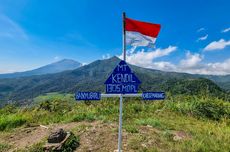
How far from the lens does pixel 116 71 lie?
5.40 m

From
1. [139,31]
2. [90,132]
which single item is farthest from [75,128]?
[139,31]

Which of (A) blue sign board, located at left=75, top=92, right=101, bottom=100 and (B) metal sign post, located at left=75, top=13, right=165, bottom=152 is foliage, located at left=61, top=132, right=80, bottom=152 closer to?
(B) metal sign post, located at left=75, top=13, right=165, bottom=152

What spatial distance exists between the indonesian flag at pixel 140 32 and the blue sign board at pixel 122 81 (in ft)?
1.89

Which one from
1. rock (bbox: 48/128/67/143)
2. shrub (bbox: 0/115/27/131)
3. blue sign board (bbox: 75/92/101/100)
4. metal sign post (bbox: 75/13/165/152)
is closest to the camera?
blue sign board (bbox: 75/92/101/100)

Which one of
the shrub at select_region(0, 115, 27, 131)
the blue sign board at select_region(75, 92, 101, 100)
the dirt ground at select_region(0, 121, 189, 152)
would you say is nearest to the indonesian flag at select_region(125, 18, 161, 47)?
the blue sign board at select_region(75, 92, 101, 100)

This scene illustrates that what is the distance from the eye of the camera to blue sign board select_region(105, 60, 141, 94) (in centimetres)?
536

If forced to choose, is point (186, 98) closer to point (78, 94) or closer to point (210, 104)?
point (210, 104)

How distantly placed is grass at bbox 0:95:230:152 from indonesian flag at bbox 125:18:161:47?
7.64 ft

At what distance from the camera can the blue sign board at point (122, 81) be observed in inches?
211

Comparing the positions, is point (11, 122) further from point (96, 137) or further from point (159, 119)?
point (159, 119)

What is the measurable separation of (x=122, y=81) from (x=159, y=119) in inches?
174

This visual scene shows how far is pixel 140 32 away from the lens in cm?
564

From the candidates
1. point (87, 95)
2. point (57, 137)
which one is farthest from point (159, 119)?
point (87, 95)

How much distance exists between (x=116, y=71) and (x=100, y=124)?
8.84 ft
